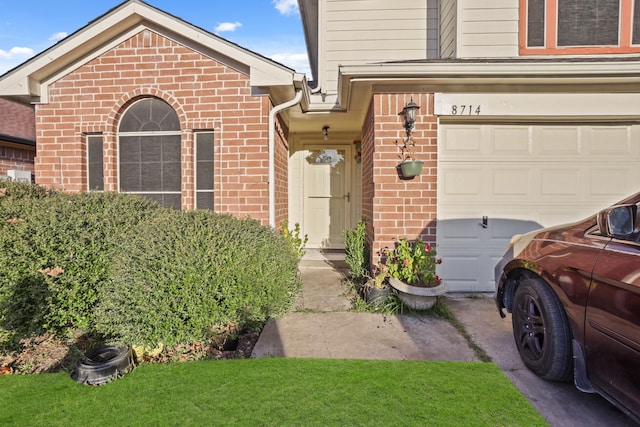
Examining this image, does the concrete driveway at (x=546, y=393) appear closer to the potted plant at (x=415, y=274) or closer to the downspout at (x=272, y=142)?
the potted plant at (x=415, y=274)

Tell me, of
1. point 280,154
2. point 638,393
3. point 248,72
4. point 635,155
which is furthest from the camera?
point 280,154

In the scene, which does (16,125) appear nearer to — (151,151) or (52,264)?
(151,151)

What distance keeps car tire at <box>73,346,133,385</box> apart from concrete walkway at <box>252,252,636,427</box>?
100 cm

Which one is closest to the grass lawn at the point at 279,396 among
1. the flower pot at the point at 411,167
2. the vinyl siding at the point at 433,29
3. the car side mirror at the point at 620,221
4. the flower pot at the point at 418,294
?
the flower pot at the point at 418,294

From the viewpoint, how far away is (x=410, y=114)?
4.02m

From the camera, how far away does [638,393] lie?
164cm

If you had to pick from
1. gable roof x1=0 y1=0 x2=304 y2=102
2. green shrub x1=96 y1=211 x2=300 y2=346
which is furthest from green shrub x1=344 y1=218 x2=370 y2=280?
gable roof x1=0 y1=0 x2=304 y2=102

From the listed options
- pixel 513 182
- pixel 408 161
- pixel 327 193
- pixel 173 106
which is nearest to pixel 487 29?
pixel 513 182

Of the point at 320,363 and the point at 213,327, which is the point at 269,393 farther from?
the point at 213,327

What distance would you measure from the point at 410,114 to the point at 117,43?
448cm

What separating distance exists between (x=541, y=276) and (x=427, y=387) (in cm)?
119

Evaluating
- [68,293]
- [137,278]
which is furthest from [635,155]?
[68,293]

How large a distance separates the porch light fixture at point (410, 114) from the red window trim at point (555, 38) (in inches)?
94.7

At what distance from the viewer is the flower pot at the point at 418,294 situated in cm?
359
